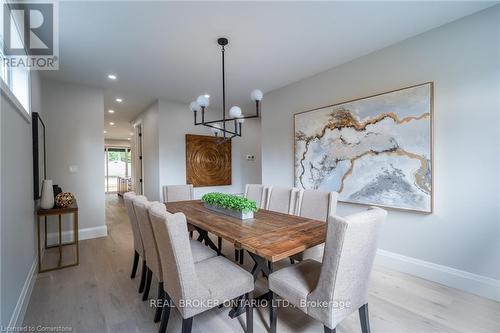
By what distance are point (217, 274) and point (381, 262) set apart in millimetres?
2209

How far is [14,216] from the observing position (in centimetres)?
→ 166

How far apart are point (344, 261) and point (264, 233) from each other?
2.01 feet

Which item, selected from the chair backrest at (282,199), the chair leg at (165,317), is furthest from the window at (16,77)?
the chair backrest at (282,199)

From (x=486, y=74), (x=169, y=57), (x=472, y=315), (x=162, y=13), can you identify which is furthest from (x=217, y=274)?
(x=486, y=74)

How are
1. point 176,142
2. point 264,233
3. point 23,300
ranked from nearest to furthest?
point 264,233 < point 23,300 < point 176,142

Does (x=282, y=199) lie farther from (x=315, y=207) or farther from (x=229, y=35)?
(x=229, y=35)

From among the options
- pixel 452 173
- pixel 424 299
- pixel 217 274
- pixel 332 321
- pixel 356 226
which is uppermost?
pixel 452 173

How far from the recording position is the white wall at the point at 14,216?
1.42 m

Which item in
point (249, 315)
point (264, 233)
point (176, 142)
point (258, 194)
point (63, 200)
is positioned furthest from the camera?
point (176, 142)

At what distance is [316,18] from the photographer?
206 cm

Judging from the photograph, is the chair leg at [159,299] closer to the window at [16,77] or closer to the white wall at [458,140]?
the window at [16,77]

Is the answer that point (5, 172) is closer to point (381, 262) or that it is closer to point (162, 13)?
point (162, 13)

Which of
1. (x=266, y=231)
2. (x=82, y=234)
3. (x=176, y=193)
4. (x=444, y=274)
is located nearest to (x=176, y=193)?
(x=176, y=193)

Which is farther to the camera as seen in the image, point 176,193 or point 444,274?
point 176,193
